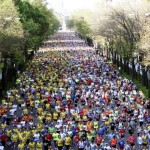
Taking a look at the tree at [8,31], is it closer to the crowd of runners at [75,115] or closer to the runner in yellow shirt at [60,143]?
the crowd of runners at [75,115]

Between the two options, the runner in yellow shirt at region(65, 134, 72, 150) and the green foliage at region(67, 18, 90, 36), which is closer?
the runner in yellow shirt at region(65, 134, 72, 150)

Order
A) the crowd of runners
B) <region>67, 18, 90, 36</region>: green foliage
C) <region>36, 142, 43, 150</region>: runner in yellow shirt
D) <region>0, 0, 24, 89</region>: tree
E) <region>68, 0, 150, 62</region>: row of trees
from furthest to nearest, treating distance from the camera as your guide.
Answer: <region>67, 18, 90, 36</region>: green foliage, <region>68, 0, 150, 62</region>: row of trees, <region>0, 0, 24, 89</region>: tree, the crowd of runners, <region>36, 142, 43, 150</region>: runner in yellow shirt

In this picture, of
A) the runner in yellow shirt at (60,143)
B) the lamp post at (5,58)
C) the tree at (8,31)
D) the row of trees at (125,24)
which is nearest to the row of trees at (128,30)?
the row of trees at (125,24)

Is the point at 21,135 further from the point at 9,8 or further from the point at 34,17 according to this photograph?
the point at 34,17

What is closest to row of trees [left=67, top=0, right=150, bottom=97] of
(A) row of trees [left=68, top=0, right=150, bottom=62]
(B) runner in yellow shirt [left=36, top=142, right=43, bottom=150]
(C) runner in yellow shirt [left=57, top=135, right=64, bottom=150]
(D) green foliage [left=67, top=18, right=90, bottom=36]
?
(A) row of trees [left=68, top=0, right=150, bottom=62]

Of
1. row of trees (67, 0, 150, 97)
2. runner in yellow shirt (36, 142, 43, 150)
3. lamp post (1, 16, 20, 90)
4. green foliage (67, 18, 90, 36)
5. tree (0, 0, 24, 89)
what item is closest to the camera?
runner in yellow shirt (36, 142, 43, 150)

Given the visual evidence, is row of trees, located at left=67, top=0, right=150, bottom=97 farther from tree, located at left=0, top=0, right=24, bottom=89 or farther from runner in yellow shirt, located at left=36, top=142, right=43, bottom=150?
runner in yellow shirt, located at left=36, top=142, right=43, bottom=150

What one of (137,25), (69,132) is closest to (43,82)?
(137,25)

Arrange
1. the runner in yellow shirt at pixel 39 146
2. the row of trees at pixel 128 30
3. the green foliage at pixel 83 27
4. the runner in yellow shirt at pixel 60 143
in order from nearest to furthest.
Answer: the runner in yellow shirt at pixel 39 146, the runner in yellow shirt at pixel 60 143, the row of trees at pixel 128 30, the green foliage at pixel 83 27

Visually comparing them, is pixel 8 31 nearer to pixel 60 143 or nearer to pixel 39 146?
pixel 60 143
